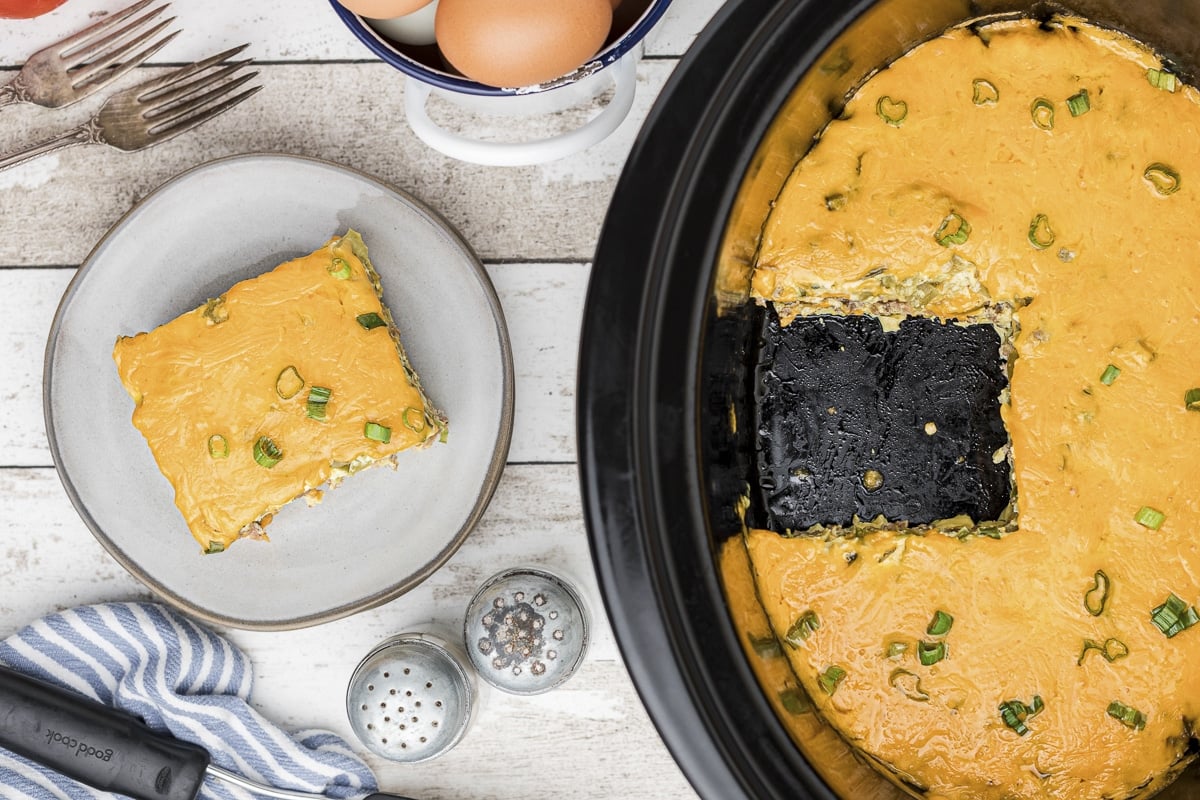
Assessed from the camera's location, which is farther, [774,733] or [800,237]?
[800,237]

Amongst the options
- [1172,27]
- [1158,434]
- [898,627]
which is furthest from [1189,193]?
[898,627]

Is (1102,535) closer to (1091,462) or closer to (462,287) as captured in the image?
(1091,462)

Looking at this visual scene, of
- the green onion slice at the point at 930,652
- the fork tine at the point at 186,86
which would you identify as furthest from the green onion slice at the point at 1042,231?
the fork tine at the point at 186,86

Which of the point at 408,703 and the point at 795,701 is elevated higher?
the point at 795,701

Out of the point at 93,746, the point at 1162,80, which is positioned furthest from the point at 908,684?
the point at 93,746

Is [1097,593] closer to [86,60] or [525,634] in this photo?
[525,634]

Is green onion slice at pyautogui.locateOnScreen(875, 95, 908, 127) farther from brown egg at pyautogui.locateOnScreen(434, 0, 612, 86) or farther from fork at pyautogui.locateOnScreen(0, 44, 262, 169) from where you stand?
fork at pyautogui.locateOnScreen(0, 44, 262, 169)
